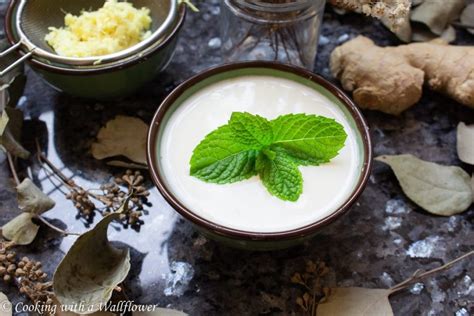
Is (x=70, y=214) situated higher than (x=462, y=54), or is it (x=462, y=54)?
(x=462, y=54)

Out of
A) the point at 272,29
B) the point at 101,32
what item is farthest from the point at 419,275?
the point at 101,32

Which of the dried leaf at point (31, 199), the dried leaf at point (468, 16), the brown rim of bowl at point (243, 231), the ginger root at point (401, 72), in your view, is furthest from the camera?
the dried leaf at point (468, 16)

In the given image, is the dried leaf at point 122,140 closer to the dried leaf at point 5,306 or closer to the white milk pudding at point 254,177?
the white milk pudding at point 254,177

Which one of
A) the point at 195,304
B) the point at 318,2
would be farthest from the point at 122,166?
the point at 318,2

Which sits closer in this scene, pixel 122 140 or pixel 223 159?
pixel 223 159

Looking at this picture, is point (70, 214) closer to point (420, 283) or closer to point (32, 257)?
point (32, 257)

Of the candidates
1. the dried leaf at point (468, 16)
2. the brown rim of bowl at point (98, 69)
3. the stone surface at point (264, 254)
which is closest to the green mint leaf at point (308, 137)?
the stone surface at point (264, 254)

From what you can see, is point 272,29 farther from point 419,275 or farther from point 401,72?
point 419,275
